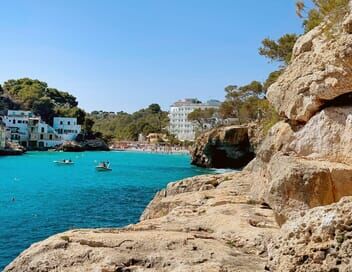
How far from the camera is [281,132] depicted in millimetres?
11898

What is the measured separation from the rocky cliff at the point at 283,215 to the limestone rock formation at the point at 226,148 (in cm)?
6604

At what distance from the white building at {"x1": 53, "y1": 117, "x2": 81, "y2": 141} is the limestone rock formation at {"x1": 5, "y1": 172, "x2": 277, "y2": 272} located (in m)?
148

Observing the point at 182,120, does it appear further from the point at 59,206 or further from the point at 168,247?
the point at 168,247

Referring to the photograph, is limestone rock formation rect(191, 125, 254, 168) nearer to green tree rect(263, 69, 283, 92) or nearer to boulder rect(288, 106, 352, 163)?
green tree rect(263, 69, 283, 92)

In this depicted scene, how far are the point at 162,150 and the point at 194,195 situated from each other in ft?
486

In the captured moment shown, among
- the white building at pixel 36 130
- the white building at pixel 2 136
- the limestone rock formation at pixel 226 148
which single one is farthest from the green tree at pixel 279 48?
the white building at pixel 36 130

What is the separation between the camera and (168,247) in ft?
23.6

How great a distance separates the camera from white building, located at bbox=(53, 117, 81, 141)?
6063 inches

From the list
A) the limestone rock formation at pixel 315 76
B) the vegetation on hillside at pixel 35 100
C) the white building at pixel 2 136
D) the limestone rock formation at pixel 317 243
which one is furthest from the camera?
the vegetation on hillside at pixel 35 100

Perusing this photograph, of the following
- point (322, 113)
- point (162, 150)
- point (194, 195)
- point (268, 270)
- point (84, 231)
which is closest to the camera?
point (268, 270)

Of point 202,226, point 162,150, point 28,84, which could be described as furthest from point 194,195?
point 28,84

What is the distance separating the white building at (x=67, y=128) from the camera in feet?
505

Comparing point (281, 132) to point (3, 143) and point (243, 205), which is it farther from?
point (3, 143)

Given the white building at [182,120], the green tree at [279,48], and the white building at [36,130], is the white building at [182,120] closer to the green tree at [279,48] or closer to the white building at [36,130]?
the white building at [36,130]
